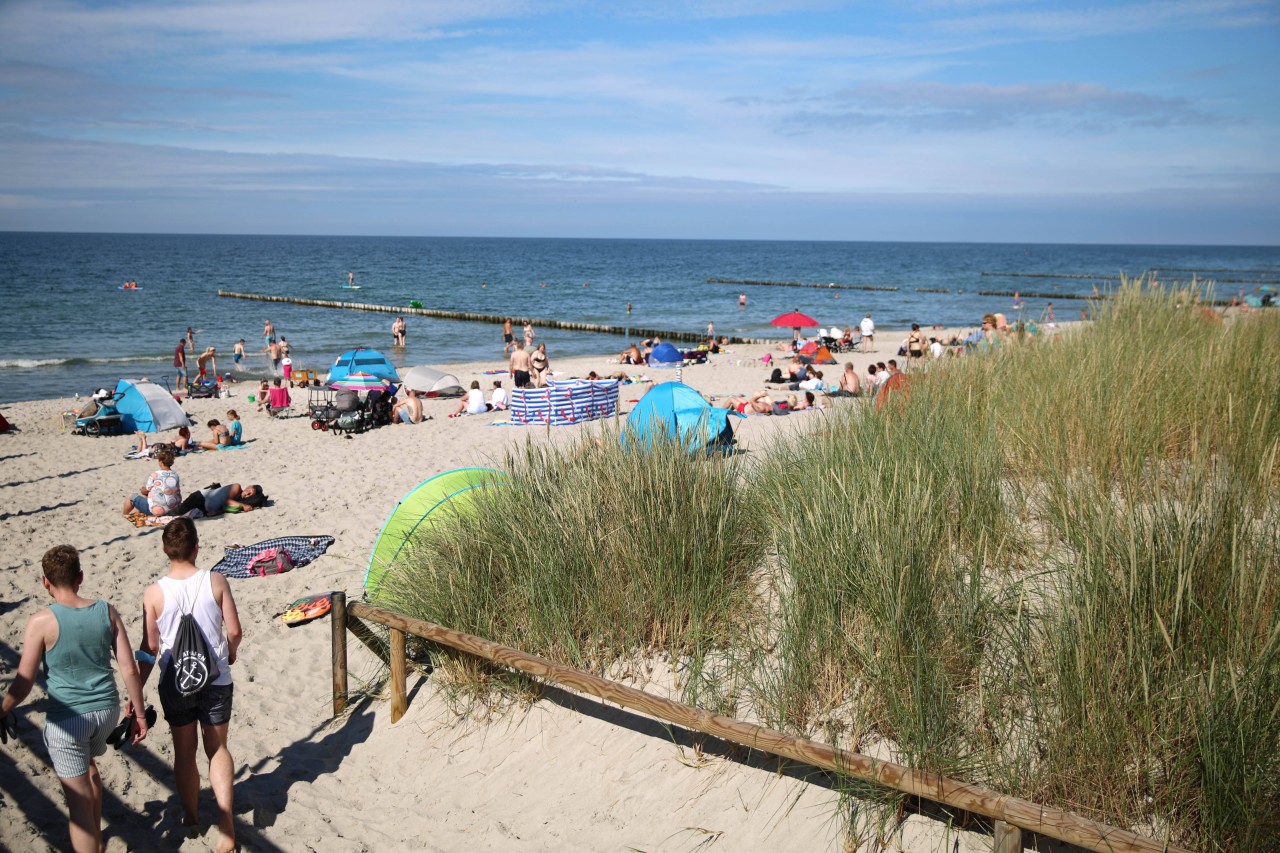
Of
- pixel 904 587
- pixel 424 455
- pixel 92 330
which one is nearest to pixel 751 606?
pixel 904 587

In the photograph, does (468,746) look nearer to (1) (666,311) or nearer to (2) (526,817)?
(2) (526,817)

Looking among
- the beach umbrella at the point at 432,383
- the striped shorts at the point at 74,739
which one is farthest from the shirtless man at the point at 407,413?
the striped shorts at the point at 74,739

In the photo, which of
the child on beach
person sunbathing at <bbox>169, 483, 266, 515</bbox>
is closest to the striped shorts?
person sunbathing at <bbox>169, 483, 266, 515</bbox>

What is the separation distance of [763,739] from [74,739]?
3012 millimetres

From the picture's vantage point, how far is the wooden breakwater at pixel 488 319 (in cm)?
3394

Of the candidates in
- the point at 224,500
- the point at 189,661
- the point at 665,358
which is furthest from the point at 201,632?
the point at 665,358

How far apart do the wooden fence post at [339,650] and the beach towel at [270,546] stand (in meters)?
3.01

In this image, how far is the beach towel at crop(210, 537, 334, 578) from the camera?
827cm

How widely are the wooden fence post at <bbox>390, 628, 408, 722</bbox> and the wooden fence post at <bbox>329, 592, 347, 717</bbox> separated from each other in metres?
0.40

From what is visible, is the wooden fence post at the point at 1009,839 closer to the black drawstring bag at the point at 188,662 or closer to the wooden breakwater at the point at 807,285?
the black drawstring bag at the point at 188,662

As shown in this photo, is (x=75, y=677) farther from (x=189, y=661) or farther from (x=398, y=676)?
(x=398, y=676)

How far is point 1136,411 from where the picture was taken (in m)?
6.29

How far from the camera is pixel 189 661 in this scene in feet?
13.0

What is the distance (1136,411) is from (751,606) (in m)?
3.41
